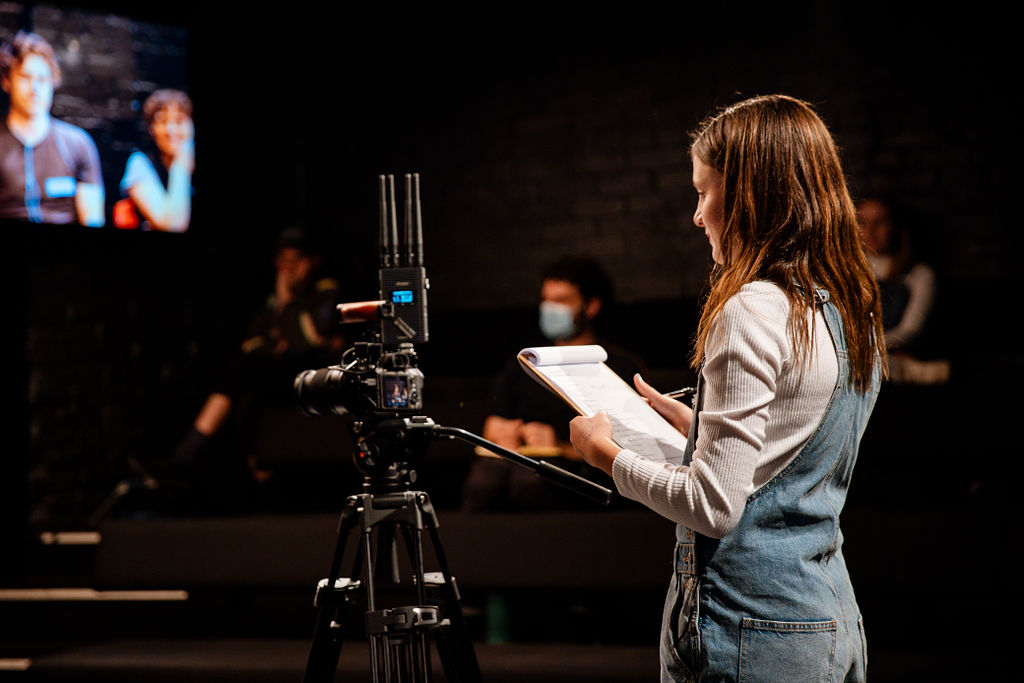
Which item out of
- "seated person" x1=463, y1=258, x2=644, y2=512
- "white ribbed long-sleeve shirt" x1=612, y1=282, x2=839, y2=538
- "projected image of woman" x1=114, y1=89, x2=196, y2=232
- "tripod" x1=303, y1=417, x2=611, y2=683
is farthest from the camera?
"projected image of woman" x1=114, y1=89, x2=196, y2=232

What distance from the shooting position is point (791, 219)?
1.22 meters

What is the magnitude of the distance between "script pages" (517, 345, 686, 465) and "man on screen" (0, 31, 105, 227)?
419 cm

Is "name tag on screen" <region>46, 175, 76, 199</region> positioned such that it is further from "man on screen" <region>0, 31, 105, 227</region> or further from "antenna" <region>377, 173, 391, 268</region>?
"antenna" <region>377, 173, 391, 268</region>

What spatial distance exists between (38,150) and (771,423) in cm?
459

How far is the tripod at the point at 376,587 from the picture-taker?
5.36 feet

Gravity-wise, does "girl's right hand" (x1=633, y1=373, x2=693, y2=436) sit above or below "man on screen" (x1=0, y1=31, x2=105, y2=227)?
below

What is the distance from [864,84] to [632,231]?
1.33 m

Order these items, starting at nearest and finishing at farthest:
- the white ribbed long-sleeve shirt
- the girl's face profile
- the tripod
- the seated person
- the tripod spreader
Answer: the white ribbed long-sleeve shirt < the girl's face profile < the tripod spreader < the tripod < the seated person

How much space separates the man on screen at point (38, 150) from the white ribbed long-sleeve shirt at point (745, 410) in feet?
14.7

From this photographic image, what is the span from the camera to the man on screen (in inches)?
191

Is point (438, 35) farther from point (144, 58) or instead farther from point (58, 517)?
point (58, 517)

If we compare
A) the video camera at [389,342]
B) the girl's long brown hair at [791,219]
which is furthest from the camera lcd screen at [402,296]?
the girl's long brown hair at [791,219]

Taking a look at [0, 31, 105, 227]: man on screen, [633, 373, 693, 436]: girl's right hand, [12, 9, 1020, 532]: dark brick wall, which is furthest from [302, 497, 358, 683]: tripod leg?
[0, 31, 105, 227]: man on screen

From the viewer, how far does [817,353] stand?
117 centimetres
